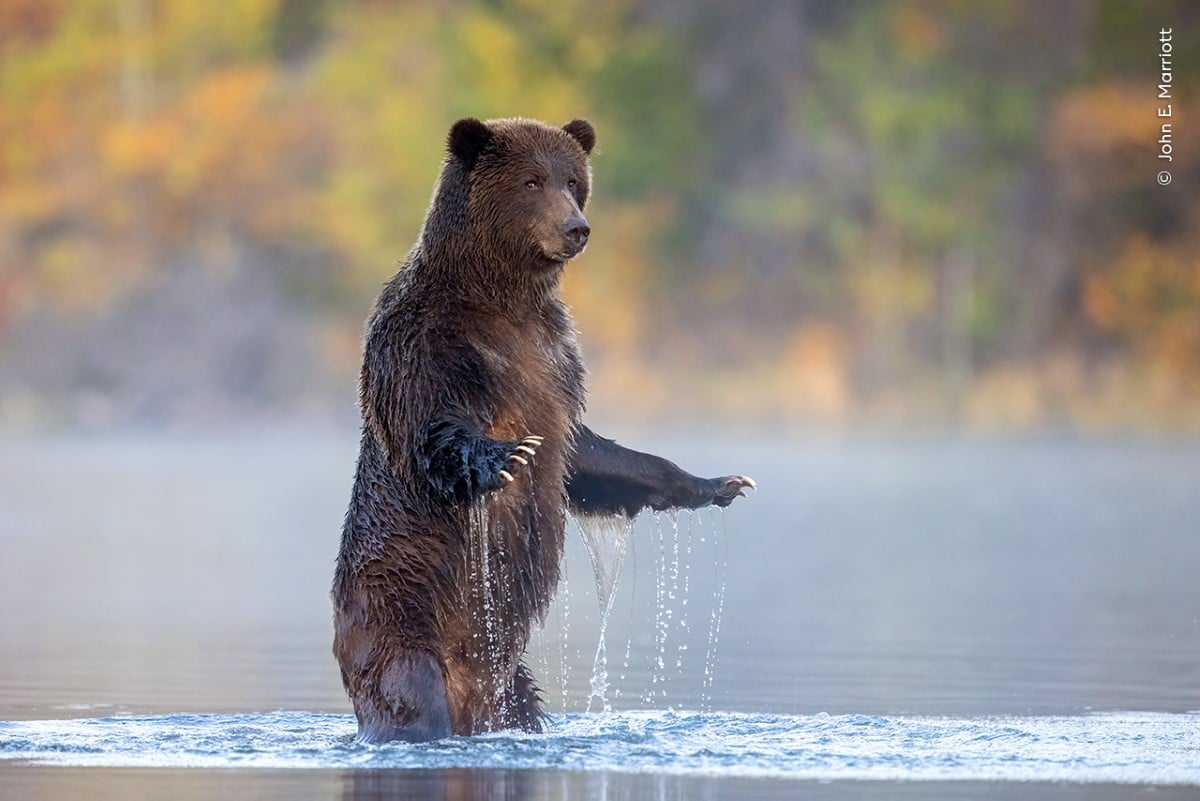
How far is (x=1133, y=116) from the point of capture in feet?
152

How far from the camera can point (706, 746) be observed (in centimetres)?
827

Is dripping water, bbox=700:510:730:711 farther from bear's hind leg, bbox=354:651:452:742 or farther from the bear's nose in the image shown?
bear's hind leg, bbox=354:651:452:742

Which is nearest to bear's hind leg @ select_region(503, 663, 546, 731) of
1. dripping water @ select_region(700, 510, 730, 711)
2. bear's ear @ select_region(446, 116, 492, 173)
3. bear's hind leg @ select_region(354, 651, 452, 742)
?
bear's hind leg @ select_region(354, 651, 452, 742)

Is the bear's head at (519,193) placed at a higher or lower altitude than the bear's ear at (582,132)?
lower

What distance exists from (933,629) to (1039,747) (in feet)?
17.0

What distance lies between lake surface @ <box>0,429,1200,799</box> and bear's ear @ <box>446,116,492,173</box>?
1.73 m

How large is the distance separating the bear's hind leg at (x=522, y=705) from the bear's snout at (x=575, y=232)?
1663 millimetres

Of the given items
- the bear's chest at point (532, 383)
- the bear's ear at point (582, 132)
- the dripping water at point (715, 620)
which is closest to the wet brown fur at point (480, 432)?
the bear's chest at point (532, 383)

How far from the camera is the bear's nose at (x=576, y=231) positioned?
8328 mm

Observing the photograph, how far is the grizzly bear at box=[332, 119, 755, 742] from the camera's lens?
26.4ft

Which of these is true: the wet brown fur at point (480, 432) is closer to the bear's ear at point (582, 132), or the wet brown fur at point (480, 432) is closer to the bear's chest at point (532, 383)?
the bear's chest at point (532, 383)

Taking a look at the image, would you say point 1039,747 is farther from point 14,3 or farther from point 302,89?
point 14,3

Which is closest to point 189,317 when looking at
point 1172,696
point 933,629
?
point 933,629

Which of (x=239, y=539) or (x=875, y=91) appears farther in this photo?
(x=875, y=91)
